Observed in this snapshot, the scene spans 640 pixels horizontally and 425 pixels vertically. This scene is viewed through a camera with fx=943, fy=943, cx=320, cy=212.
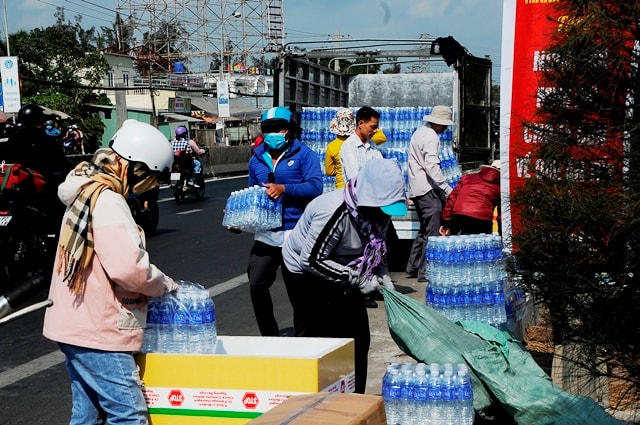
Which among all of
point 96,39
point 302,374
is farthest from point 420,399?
point 96,39

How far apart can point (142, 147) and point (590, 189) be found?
1.92 metres

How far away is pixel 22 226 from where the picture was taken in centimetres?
1074

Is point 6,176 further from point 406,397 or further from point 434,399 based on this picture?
point 434,399

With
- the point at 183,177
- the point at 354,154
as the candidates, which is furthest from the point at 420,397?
the point at 183,177

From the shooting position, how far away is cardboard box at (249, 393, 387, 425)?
11.4 ft

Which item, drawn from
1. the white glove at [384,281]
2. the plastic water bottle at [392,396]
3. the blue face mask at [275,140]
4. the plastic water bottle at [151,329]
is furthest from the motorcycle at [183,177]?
the plastic water bottle at [151,329]

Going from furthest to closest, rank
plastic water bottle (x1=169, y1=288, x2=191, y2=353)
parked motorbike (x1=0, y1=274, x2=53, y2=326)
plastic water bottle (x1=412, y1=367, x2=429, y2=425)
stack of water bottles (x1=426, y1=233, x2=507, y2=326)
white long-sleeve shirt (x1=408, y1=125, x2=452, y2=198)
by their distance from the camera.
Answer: white long-sleeve shirt (x1=408, y1=125, x2=452, y2=198), stack of water bottles (x1=426, y1=233, x2=507, y2=326), plastic water bottle (x1=412, y1=367, x2=429, y2=425), plastic water bottle (x1=169, y1=288, x2=191, y2=353), parked motorbike (x1=0, y1=274, x2=53, y2=326)

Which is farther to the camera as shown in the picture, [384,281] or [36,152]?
[36,152]

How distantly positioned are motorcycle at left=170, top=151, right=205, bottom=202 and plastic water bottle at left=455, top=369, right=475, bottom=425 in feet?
54.1

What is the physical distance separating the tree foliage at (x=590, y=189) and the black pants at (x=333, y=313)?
170 cm

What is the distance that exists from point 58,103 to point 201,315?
1812 inches

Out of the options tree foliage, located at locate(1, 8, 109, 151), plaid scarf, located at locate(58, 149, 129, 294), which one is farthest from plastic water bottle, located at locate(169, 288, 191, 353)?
tree foliage, located at locate(1, 8, 109, 151)

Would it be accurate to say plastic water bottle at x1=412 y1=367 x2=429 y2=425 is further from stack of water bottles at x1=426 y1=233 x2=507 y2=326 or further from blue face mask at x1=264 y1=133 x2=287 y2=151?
blue face mask at x1=264 y1=133 x2=287 y2=151

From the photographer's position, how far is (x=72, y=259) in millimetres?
3982
